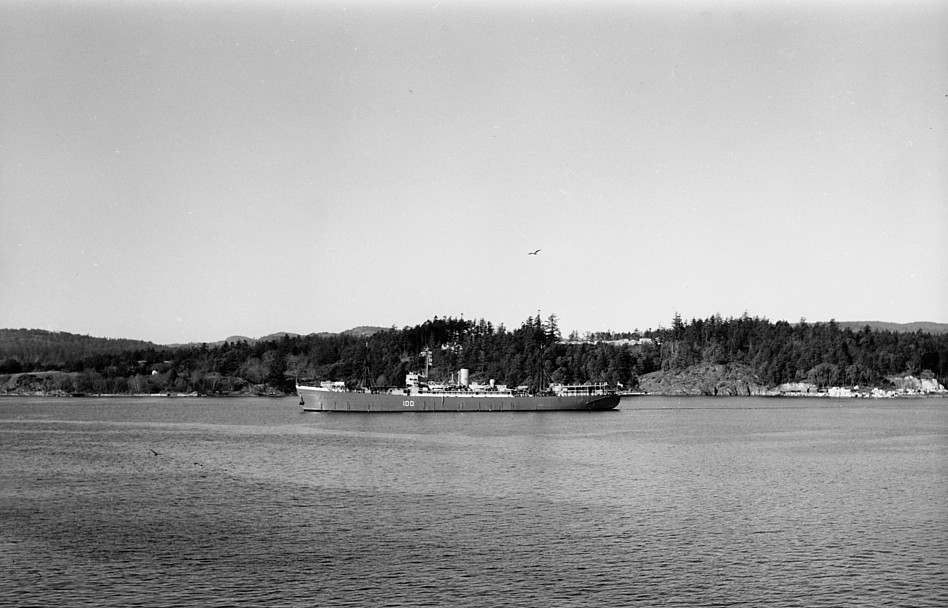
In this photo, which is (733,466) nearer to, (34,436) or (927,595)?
(927,595)

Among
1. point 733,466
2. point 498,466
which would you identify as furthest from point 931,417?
point 498,466

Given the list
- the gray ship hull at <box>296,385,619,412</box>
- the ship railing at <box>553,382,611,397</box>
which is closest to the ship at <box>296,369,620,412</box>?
the gray ship hull at <box>296,385,619,412</box>

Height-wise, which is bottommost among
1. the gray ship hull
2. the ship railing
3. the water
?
the water

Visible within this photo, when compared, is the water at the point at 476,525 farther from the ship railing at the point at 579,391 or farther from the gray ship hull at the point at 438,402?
the ship railing at the point at 579,391

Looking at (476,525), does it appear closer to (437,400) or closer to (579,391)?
(437,400)

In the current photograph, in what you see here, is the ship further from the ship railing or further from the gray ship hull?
the ship railing

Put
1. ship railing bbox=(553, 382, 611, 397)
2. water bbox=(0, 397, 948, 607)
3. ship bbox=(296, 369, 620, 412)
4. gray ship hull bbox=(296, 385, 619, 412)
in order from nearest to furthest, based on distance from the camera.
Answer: water bbox=(0, 397, 948, 607), gray ship hull bbox=(296, 385, 619, 412), ship bbox=(296, 369, 620, 412), ship railing bbox=(553, 382, 611, 397)

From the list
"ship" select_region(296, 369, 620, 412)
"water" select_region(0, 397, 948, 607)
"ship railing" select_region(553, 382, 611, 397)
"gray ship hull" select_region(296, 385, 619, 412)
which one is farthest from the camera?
"ship railing" select_region(553, 382, 611, 397)
